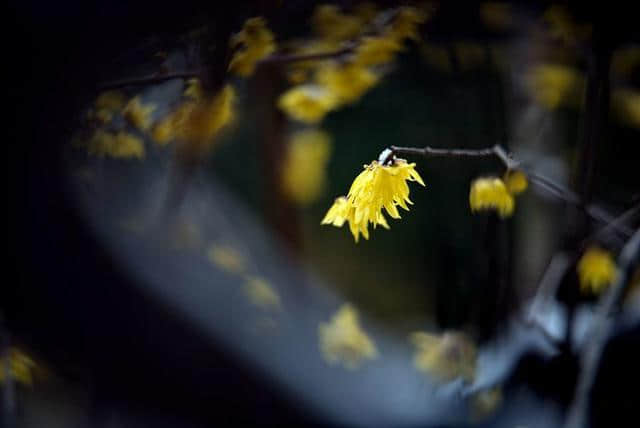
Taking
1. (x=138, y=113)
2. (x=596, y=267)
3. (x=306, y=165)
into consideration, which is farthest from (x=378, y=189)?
(x=306, y=165)

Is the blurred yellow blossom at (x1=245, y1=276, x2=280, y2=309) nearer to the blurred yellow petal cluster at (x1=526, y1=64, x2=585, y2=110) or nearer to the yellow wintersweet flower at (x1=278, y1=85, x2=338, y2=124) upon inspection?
the yellow wintersweet flower at (x1=278, y1=85, x2=338, y2=124)

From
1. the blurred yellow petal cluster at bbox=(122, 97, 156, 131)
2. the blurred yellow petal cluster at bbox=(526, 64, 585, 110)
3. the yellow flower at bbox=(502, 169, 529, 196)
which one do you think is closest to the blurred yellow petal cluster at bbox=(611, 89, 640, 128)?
the blurred yellow petal cluster at bbox=(526, 64, 585, 110)

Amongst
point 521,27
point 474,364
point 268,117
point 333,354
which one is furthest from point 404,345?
point 521,27

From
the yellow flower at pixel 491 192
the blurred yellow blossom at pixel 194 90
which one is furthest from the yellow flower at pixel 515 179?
the blurred yellow blossom at pixel 194 90

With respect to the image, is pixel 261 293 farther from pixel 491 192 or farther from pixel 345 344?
pixel 491 192

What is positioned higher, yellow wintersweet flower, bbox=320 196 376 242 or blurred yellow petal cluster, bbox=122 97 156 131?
blurred yellow petal cluster, bbox=122 97 156 131

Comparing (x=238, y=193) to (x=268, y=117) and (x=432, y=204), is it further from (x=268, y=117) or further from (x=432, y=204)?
(x=432, y=204)
